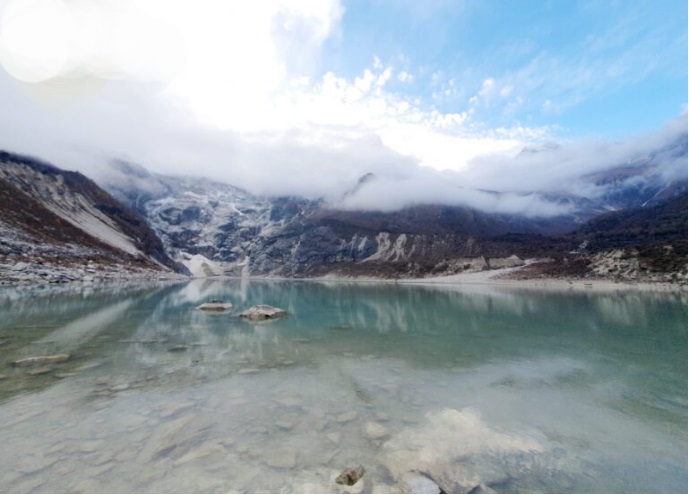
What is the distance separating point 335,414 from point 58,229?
16015 cm

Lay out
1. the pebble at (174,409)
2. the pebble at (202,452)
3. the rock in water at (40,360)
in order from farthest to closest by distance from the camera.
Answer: the rock in water at (40,360), the pebble at (174,409), the pebble at (202,452)

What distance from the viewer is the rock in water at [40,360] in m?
18.4

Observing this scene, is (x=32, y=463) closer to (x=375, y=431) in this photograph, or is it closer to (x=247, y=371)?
(x=375, y=431)

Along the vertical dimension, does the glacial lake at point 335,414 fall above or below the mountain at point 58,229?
below

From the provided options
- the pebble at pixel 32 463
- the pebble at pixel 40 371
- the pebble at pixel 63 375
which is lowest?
the pebble at pixel 63 375

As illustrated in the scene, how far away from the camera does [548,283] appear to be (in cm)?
13738

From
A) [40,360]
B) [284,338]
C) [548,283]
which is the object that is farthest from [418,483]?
[548,283]

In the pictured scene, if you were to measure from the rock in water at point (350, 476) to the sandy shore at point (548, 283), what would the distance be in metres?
107

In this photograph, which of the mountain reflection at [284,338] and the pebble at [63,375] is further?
the mountain reflection at [284,338]

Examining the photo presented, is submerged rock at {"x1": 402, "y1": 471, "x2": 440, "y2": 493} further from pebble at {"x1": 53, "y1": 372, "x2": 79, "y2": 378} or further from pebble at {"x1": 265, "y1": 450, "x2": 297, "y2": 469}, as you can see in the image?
pebble at {"x1": 53, "y1": 372, "x2": 79, "y2": 378}

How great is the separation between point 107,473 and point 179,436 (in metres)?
2.35

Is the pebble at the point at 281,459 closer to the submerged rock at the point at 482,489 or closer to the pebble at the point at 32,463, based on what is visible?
the submerged rock at the point at 482,489

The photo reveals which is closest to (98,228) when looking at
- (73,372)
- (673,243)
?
(73,372)

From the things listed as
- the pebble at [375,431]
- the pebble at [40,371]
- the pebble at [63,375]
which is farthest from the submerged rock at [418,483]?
the pebble at [40,371]
